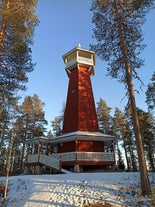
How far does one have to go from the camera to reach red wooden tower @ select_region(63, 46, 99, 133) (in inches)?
683

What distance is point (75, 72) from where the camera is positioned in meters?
20.0

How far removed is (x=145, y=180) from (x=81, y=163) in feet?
25.6

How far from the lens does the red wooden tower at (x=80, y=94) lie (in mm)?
17344

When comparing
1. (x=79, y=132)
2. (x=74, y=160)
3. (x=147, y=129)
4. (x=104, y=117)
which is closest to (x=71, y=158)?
(x=74, y=160)

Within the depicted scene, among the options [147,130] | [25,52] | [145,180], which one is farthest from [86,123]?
[147,130]

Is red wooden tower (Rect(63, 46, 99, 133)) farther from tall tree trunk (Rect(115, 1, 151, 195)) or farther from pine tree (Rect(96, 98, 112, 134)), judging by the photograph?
pine tree (Rect(96, 98, 112, 134))

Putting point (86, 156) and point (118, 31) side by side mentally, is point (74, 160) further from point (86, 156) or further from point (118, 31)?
point (118, 31)

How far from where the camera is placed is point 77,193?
712 cm

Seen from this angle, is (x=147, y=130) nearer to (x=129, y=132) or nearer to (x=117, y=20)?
(x=129, y=132)

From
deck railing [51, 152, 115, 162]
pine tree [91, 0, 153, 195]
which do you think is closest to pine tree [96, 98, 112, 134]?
deck railing [51, 152, 115, 162]

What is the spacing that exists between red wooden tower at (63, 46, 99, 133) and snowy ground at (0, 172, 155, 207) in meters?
8.29

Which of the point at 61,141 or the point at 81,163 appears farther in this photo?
the point at 61,141

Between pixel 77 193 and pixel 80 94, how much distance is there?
12.2 metres

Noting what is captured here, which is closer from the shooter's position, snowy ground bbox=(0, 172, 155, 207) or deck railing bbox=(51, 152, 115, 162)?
snowy ground bbox=(0, 172, 155, 207)
